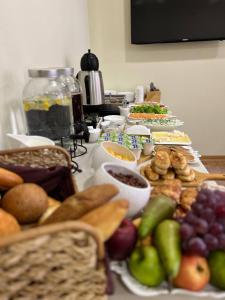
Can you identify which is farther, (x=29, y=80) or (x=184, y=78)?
(x=184, y=78)

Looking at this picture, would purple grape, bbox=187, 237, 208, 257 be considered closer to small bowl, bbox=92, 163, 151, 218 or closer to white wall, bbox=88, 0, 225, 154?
small bowl, bbox=92, 163, 151, 218

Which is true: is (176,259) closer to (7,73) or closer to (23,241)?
(23,241)

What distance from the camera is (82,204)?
1.42ft

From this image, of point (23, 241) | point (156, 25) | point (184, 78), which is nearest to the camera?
point (23, 241)

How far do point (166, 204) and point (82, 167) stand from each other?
44 centimetres

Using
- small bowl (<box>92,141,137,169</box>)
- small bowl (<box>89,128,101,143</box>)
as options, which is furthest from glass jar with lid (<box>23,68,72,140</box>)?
small bowl (<box>92,141,137,169</box>)

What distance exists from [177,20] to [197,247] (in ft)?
7.82

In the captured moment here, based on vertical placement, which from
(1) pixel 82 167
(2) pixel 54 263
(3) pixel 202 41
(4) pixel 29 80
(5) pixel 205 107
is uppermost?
(3) pixel 202 41

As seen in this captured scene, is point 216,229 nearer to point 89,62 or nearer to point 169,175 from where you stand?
point 169,175

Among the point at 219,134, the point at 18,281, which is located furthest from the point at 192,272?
the point at 219,134

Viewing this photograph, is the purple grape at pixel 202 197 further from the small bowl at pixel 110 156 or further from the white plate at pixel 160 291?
the small bowl at pixel 110 156

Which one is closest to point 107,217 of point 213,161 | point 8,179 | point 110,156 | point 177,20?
point 8,179

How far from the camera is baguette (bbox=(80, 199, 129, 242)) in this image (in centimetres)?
39

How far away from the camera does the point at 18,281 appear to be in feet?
1.10
